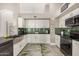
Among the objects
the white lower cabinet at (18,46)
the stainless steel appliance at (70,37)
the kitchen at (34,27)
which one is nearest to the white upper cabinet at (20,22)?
the kitchen at (34,27)

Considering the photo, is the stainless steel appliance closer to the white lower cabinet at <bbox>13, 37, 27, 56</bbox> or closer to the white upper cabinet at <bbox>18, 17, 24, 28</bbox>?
the white lower cabinet at <bbox>13, 37, 27, 56</bbox>

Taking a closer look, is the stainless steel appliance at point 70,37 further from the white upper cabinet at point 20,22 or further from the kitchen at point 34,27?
the white upper cabinet at point 20,22

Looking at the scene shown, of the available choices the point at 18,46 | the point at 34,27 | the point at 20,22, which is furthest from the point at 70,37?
the point at 34,27

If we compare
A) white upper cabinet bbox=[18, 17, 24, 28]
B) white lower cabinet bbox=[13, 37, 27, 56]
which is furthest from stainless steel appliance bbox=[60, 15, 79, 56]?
white upper cabinet bbox=[18, 17, 24, 28]

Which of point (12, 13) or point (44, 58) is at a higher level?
point (12, 13)

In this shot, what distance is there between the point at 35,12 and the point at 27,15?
244mm

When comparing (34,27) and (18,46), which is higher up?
(34,27)

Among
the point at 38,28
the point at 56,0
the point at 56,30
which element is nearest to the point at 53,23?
the point at 56,30

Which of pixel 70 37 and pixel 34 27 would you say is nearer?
pixel 70 37

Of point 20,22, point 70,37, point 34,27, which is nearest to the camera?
point 70,37

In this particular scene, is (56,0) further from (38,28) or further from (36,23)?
(38,28)

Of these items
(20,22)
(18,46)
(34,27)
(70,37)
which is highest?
(20,22)

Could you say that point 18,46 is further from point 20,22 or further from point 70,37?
point 70,37

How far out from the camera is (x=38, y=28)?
4.00 meters
